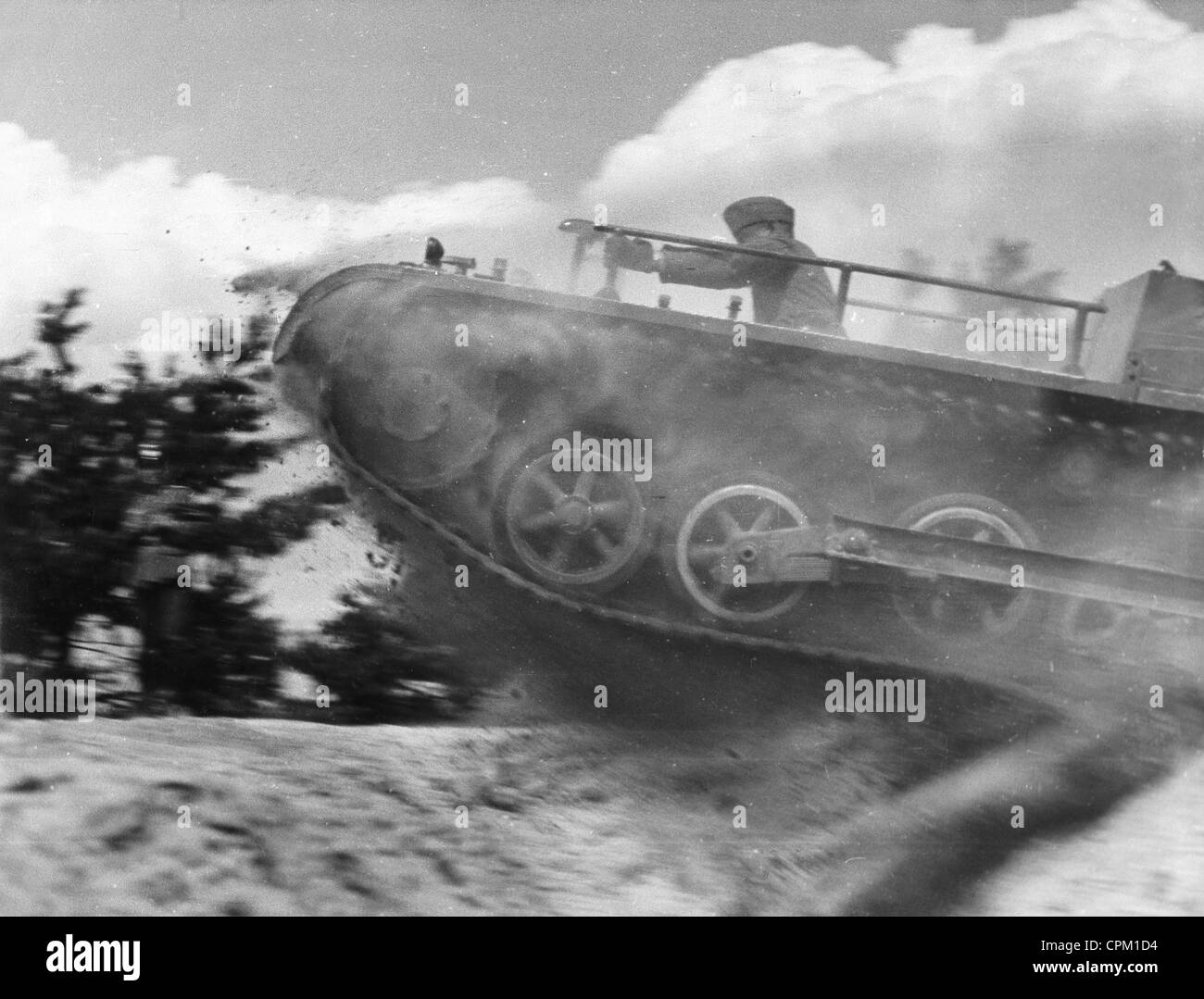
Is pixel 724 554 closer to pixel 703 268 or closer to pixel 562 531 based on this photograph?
pixel 562 531

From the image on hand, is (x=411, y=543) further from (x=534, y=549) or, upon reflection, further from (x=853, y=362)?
(x=853, y=362)

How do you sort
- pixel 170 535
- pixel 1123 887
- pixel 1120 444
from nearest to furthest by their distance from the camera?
pixel 1123 887
pixel 1120 444
pixel 170 535

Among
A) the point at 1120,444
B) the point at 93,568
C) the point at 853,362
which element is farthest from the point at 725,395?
the point at 93,568

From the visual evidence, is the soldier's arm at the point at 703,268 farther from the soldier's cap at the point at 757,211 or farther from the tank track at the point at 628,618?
the tank track at the point at 628,618

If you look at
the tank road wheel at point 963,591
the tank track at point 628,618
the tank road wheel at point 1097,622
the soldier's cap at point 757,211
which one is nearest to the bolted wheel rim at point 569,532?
the tank track at point 628,618

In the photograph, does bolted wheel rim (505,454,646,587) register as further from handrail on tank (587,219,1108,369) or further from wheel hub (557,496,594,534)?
handrail on tank (587,219,1108,369)

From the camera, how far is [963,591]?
19.4 ft

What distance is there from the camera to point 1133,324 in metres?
6.18

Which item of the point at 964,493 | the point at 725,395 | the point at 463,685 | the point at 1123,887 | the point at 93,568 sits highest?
the point at 725,395

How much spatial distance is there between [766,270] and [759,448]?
1.00 metres

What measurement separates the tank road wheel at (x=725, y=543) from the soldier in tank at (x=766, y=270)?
972 millimetres

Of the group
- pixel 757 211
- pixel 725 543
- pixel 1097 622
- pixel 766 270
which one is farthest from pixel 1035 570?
pixel 757 211

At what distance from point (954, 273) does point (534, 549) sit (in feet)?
9.73

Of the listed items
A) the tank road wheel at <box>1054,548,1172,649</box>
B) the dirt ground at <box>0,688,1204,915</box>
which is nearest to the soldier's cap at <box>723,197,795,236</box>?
the tank road wheel at <box>1054,548,1172,649</box>
